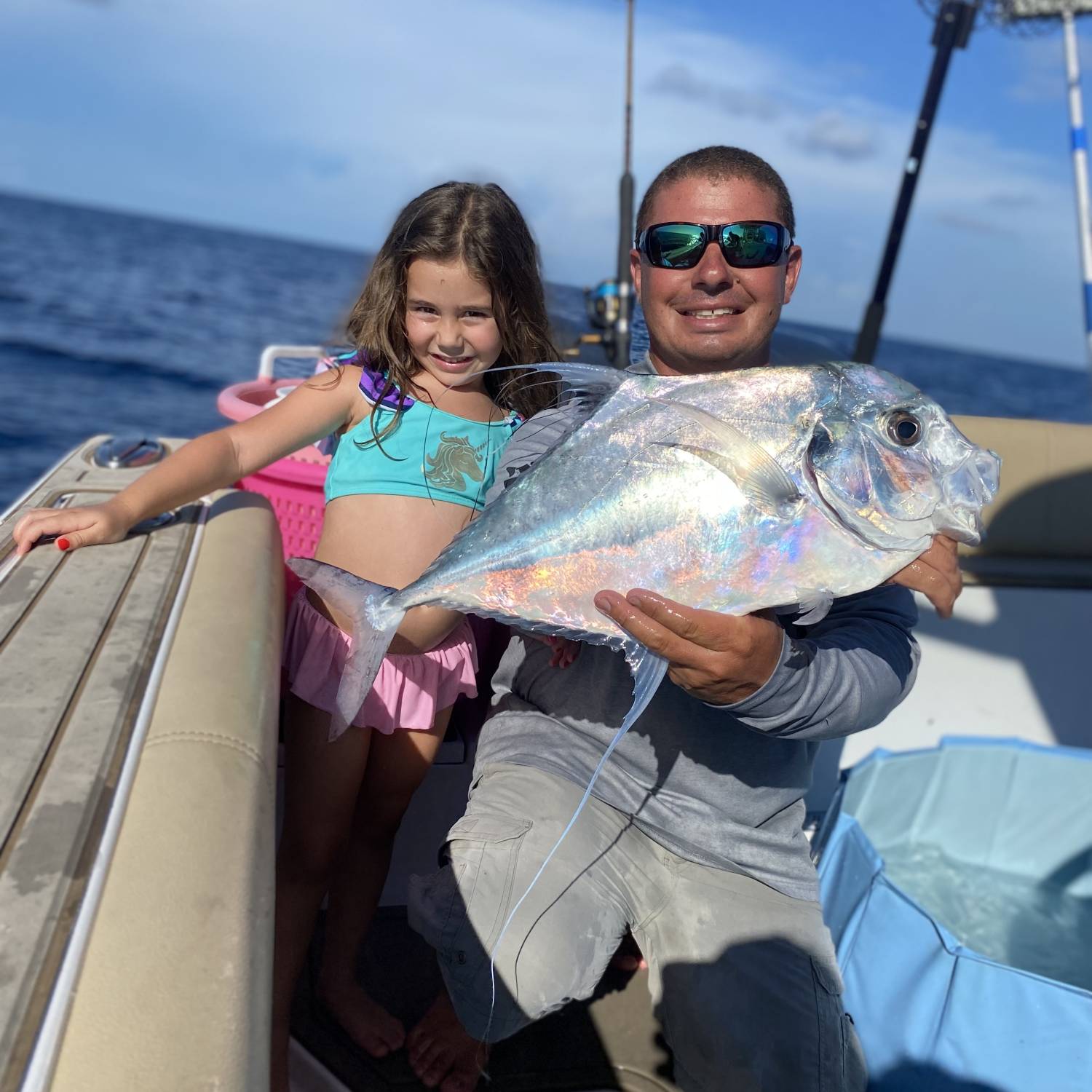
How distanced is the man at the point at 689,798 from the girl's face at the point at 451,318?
0.96 ft

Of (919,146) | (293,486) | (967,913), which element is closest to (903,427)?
(293,486)

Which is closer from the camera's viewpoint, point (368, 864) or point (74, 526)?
point (74, 526)

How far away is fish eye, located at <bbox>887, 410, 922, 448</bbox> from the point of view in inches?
53.1

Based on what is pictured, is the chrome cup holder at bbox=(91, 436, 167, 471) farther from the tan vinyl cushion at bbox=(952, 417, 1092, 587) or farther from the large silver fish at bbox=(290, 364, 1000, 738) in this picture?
the tan vinyl cushion at bbox=(952, 417, 1092, 587)

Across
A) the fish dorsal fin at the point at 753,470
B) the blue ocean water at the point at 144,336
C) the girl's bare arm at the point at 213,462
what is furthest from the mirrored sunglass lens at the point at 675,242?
the girl's bare arm at the point at 213,462

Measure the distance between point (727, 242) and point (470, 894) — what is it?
1.33 metres

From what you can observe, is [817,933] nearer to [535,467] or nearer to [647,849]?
[647,849]

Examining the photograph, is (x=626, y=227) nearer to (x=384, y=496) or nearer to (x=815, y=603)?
(x=384, y=496)

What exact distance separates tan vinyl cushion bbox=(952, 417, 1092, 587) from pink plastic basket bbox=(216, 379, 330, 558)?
2075 millimetres

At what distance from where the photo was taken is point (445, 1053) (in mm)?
1902

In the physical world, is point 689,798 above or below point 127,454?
below

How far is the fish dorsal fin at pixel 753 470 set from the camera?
1320mm

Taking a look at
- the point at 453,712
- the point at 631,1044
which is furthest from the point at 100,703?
the point at 631,1044

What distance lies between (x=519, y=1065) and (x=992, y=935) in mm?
1447
